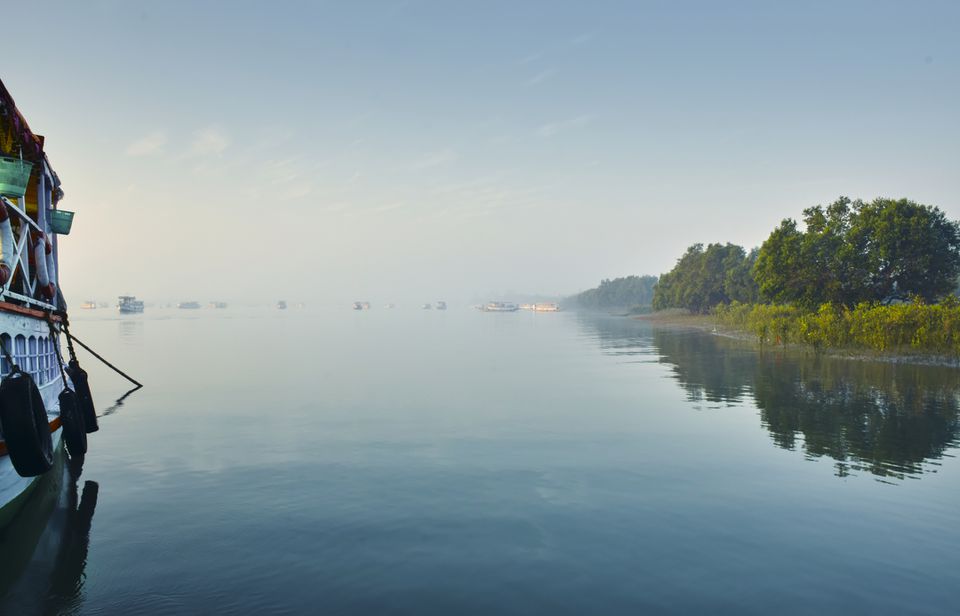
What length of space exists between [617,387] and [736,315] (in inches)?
2991

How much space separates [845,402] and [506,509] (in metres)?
26.1

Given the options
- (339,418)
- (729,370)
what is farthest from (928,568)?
(729,370)

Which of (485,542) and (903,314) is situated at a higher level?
(903,314)

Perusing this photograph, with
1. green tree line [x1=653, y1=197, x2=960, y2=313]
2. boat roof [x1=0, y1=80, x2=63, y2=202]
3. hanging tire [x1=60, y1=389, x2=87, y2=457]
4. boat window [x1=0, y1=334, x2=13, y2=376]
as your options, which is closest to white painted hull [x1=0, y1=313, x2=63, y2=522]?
boat window [x1=0, y1=334, x2=13, y2=376]

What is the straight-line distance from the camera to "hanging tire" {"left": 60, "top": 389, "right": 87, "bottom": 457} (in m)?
21.0

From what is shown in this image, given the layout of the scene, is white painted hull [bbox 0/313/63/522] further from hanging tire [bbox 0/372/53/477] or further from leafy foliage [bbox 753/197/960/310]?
leafy foliage [bbox 753/197/960/310]

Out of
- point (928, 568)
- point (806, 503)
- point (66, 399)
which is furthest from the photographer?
point (66, 399)

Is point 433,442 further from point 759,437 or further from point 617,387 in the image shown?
point 617,387

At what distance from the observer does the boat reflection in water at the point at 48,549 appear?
1177 cm

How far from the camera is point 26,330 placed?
17750 millimetres

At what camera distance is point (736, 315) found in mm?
108812

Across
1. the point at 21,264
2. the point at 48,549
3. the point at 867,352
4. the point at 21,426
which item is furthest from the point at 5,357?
the point at 867,352

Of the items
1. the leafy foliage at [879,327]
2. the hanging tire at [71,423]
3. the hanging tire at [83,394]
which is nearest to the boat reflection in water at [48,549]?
the hanging tire at [71,423]

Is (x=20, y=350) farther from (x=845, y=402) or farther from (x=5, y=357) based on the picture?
(x=845, y=402)
